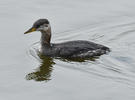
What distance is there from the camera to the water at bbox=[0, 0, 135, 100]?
13.1 metres

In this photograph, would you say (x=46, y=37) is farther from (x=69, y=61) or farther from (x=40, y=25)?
(x=69, y=61)

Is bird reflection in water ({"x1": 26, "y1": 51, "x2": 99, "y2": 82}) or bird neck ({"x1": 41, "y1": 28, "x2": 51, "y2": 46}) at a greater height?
bird neck ({"x1": 41, "y1": 28, "x2": 51, "y2": 46})

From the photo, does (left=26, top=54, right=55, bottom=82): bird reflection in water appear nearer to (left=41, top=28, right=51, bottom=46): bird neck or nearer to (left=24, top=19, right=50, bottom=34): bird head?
(left=41, top=28, right=51, bottom=46): bird neck

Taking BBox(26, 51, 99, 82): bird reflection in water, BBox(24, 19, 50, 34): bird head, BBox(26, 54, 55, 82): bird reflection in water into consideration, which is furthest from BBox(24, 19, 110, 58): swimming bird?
BBox(26, 54, 55, 82): bird reflection in water

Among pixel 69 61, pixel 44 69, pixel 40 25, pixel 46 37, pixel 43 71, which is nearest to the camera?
pixel 43 71

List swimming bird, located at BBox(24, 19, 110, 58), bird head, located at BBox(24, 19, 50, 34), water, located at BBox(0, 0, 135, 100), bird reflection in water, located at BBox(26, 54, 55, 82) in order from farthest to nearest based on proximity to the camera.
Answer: bird head, located at BBox(24, 19, 50, 34), swimming bird, located at BBox(24, 19, 110, 58), bird reflection in water, located at BBox(26, 54, 55, 82), water, located at BBox(0, 0, 135, 100)

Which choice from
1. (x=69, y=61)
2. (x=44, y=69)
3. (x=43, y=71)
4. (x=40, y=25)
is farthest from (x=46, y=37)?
(x=43, y=71)

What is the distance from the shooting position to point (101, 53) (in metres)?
15.5

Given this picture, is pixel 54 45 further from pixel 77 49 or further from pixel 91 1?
pixel 91 1

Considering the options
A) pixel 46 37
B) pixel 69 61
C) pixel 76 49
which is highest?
pixel 46 37

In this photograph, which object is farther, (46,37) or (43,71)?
(46,37)

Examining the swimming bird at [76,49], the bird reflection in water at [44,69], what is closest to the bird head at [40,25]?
the swimming bird at [76,49]

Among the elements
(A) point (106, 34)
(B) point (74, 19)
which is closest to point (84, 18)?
(B) point (74, 19)

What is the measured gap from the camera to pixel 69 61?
49.9ft
